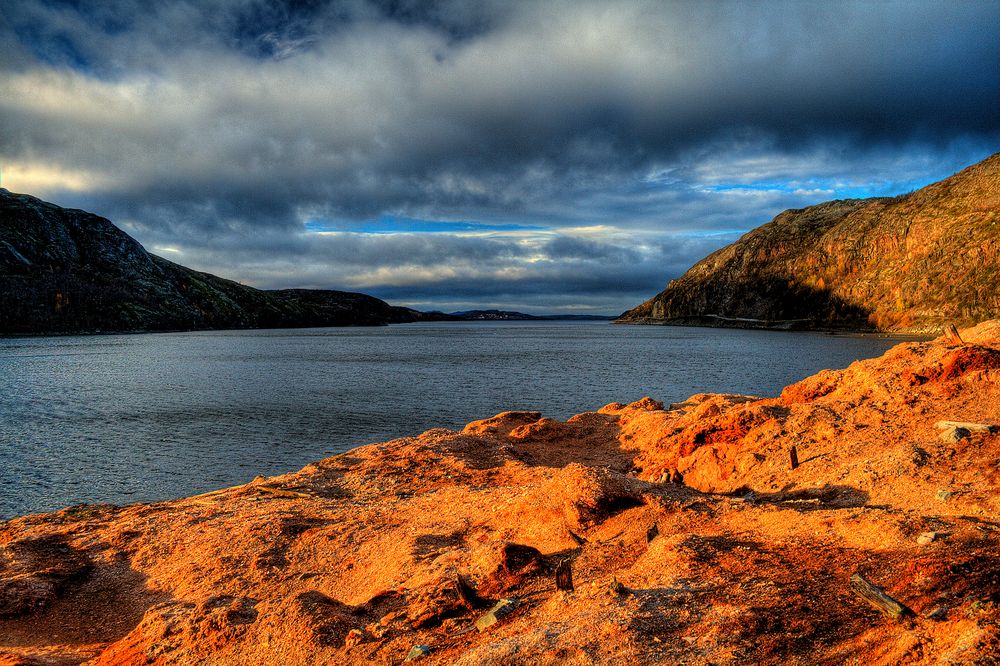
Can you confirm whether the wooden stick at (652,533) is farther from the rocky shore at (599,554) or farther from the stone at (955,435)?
the stone at (955,435)

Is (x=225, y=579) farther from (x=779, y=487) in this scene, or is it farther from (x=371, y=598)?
(x=779, y=487)

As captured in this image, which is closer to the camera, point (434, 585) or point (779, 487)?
point (434, 585)

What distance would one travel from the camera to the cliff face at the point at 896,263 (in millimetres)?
118875

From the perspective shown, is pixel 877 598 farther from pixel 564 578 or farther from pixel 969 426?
pixel 969 426

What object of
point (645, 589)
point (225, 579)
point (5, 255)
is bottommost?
point (225, 579)

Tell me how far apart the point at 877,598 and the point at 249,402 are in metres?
47.2

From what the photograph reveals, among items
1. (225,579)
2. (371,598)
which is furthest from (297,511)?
(371,598)

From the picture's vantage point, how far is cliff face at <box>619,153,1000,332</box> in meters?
119

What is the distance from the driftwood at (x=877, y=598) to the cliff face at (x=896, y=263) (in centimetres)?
13759

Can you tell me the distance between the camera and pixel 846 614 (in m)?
5.98

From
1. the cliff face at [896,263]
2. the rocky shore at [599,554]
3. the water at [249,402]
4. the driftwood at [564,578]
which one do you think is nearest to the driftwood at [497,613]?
the rocky shore at [599,554]

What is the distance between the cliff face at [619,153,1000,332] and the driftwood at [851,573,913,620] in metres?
138

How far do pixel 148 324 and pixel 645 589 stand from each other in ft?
749

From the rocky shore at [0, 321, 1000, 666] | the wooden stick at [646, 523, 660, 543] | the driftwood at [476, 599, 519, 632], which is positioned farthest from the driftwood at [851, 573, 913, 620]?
the driftwood at [476, 599, 519, 632]
